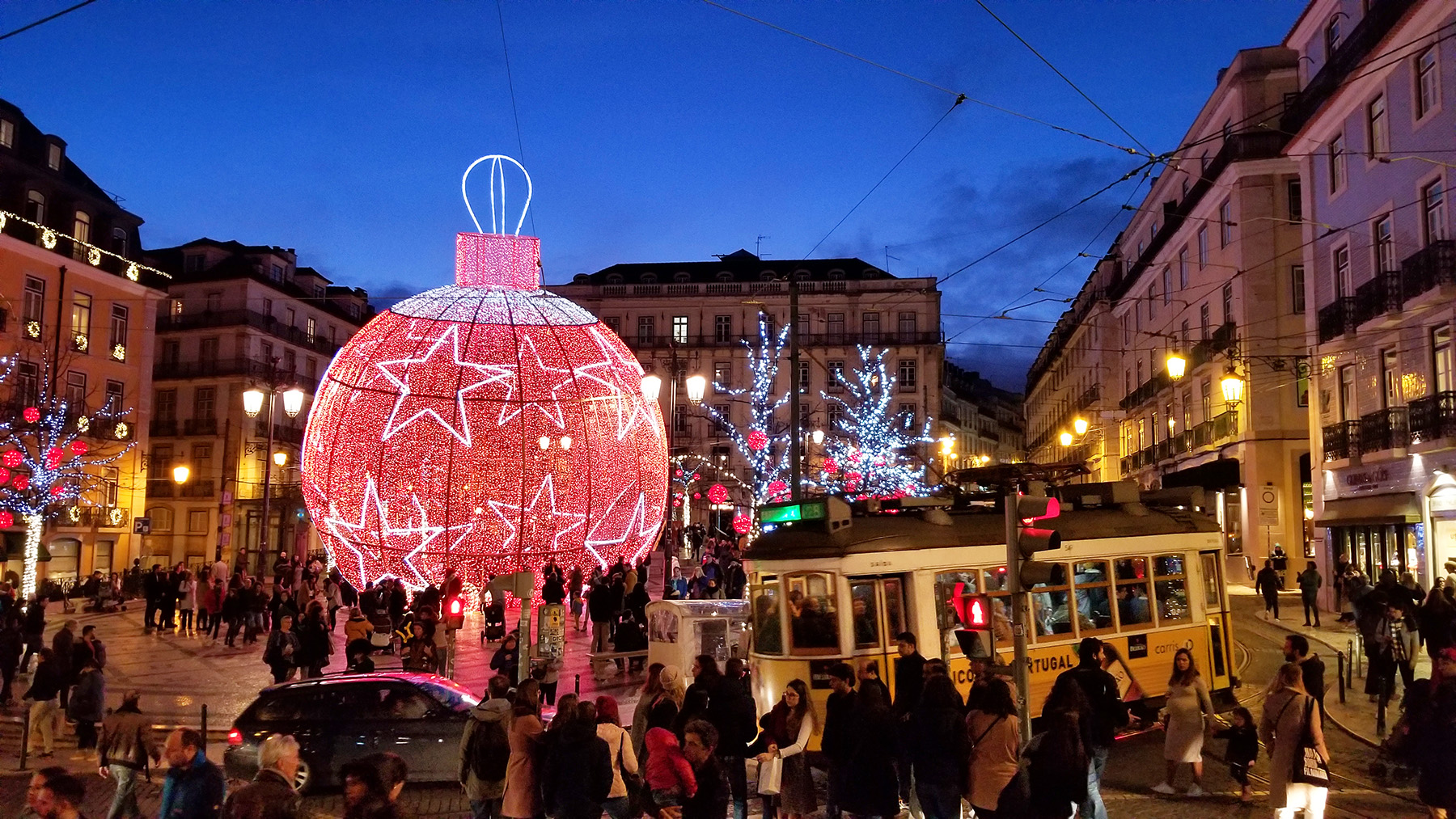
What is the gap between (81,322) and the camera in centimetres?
3606

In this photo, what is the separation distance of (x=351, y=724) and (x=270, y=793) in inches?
209

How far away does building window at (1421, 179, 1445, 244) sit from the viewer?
2086 cm

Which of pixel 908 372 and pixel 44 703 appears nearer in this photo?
pixel 44 703

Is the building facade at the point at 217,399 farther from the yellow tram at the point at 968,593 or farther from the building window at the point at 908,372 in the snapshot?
the yellow tram at the point at 968,593

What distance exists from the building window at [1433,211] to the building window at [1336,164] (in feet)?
12.5

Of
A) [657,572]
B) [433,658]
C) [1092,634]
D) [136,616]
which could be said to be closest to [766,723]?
[1092,634]

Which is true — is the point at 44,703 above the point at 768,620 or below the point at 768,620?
below

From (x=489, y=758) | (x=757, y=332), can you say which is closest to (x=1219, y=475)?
(x=489, y=758)

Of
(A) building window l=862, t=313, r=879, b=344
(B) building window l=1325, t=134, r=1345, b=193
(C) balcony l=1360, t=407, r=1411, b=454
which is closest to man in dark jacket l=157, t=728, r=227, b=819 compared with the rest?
(C) balcony l=1360, t=407, r=1411, b=454

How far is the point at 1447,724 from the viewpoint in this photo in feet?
25.2

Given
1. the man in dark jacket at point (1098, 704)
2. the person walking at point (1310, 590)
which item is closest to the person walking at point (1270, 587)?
the person walking at point (1310, 590)

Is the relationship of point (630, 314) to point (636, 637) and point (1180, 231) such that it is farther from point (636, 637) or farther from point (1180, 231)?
point (636, 637)

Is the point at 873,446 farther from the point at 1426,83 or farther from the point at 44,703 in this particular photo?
the point at 44,703

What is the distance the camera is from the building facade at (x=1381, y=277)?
21016 millimetres
